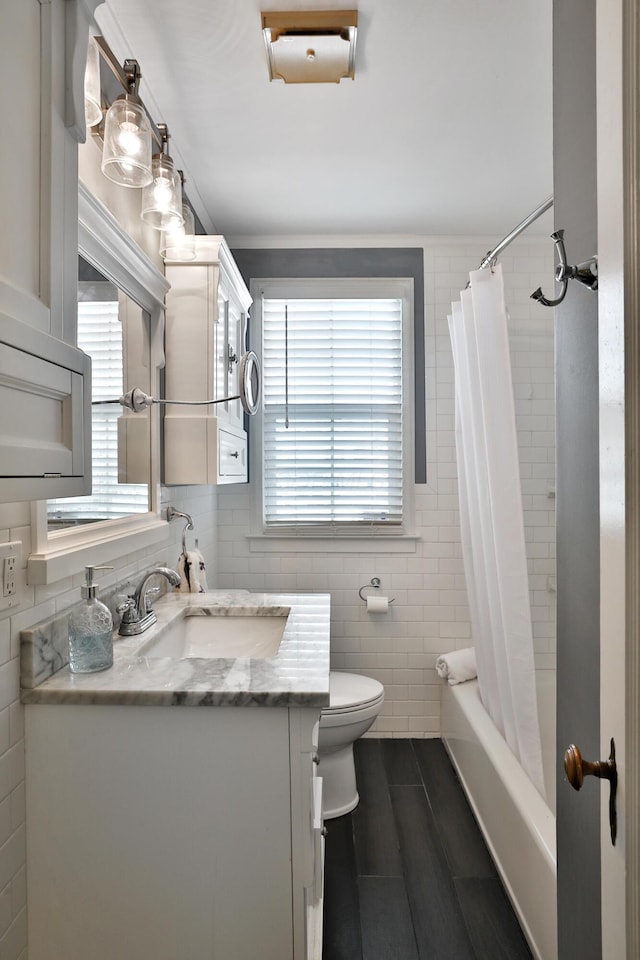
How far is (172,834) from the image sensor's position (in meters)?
1.24

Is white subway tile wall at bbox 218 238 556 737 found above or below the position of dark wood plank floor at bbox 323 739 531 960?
above

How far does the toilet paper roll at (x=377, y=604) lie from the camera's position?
298 centimetres

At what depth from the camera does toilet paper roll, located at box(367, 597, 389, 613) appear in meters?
2.98

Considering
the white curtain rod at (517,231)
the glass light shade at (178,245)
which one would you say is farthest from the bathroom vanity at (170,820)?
the white curtain rod at (517,231)

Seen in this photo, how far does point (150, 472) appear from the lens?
2.04 m

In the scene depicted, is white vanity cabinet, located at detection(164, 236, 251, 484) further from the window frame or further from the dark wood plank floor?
the dark wood plank floor

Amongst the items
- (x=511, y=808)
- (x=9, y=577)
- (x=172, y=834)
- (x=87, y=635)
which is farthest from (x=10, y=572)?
(x=511, y=808)

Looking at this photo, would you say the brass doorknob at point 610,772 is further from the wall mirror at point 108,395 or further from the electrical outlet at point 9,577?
the wall mirror at point 108,395

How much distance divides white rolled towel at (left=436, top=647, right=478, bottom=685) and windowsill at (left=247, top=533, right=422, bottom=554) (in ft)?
1.84

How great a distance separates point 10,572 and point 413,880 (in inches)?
67.0

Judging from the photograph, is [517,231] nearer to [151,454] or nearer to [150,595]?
[151,454]

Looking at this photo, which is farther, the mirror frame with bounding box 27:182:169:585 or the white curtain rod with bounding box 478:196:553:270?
the white curtain rod with bounding box 478:196:553:270

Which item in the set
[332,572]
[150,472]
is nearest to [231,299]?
[150,472]

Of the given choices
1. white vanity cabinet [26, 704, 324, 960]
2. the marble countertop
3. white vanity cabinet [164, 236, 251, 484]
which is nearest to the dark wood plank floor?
white vanity cabinet [26, 704, 324, 960]
